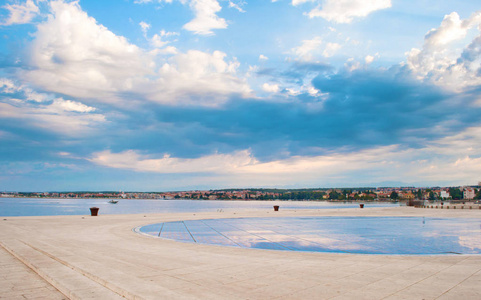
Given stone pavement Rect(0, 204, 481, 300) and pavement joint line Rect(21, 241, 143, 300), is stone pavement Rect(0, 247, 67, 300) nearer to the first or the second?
stone pavement Rect(0, 204, 481, 300)

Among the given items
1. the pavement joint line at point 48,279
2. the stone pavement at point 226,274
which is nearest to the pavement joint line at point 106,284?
the stone pavement at point 226,274

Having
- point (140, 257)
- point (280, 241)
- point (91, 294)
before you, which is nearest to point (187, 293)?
point (91, 294)

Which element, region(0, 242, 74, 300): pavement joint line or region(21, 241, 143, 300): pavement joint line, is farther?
region(0, 242, 74, 300): pavement joint line

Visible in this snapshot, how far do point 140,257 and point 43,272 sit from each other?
2930 mm

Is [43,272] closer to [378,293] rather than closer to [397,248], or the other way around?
[378,293]

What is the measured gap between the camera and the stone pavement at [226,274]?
22.0 feet

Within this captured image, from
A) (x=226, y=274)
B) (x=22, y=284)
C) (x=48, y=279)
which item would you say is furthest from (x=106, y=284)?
(x=226, y=274)

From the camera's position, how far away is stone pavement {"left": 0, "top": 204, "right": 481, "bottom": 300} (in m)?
6.72

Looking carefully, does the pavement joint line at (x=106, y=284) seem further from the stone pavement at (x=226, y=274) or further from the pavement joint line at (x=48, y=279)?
the pavement joint line at (x=48, y=279)

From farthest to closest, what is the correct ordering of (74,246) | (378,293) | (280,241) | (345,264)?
(280,241) < (74,246) < (345,264) < (378,293)

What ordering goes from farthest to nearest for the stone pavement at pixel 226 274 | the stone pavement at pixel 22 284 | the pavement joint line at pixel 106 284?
the stone pavement at pixel 22 284, the stone pavement at pixel 226 274, the pavement joint line at pixel 106 284

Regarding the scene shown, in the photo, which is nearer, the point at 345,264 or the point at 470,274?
the point at 470,274

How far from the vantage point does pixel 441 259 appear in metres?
10.6

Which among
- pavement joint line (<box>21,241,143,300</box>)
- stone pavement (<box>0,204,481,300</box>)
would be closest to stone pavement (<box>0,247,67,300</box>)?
stone pavement (<box>0,204,481,300</box>)
